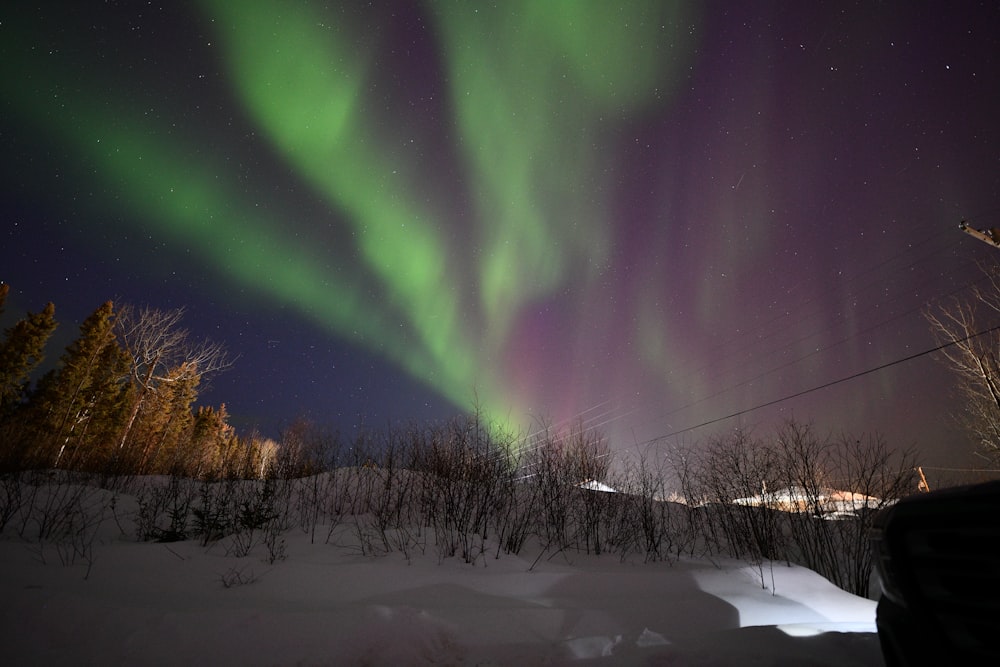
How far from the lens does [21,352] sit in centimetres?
3105

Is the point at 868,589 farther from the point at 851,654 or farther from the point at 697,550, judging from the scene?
the point at 851,654

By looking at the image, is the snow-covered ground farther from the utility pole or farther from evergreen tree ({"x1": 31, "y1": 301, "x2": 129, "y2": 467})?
evergreen tree ({"x1": 31, "y1": 301, "x2": 129, "y2": 467})

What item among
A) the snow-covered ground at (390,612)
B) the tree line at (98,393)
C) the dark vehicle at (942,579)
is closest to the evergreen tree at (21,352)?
the tree line at (98,393)

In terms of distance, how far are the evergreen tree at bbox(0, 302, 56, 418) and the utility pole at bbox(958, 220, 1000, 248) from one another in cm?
5369

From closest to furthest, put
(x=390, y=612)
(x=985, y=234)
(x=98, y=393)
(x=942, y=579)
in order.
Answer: (x=942, y=579) → (x=390, y=612) → (x=985, y=234) → (x=98, y=393)

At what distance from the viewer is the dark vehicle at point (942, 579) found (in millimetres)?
1217

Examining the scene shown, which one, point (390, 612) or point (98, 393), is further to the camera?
point (98, 393)

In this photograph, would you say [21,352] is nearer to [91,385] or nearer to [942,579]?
[91,385]

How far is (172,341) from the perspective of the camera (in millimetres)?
25734

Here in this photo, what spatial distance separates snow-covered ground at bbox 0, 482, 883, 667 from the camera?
9.91 ft

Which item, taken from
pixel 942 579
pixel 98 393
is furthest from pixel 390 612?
pixel 98 393

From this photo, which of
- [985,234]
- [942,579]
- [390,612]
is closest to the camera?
[942,579]

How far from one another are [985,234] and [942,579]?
1717 centimetres

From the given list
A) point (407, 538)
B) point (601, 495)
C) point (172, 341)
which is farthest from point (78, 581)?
point (172, 341)
